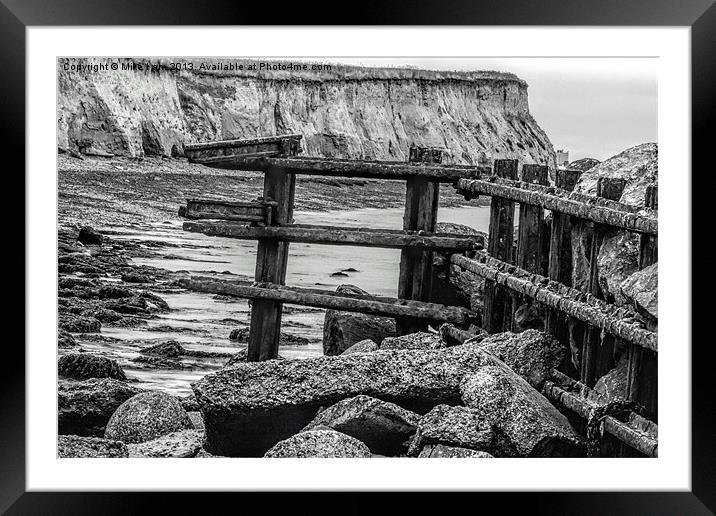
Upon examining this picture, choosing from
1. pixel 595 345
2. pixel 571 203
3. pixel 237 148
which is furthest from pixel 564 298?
pixel 237 148

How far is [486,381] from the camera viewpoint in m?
6.17

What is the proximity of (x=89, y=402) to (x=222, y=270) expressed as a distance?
1.77 m

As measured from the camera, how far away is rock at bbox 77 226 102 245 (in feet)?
22.9

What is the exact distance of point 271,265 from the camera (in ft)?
26.5

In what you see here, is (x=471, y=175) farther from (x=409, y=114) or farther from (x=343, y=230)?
(x=409, y=114)


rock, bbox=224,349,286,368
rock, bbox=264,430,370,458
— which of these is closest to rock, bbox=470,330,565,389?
rock, bbox=264,430,370,458

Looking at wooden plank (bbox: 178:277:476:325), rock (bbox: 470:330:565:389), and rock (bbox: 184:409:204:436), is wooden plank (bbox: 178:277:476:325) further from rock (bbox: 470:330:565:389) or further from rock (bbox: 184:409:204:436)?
rock (bbox: 184:409:204:436)

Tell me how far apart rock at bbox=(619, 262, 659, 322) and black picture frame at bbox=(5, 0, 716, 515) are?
242 millimetres

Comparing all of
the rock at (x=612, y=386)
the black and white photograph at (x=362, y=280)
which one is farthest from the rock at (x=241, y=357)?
the rock at (x=612, y=386)

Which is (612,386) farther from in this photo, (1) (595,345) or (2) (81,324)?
(2) (81,324)

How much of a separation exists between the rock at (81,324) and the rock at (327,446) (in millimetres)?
1895

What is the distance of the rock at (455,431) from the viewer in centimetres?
595

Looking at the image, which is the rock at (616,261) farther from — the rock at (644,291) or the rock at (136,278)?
the rock at (136,278)
